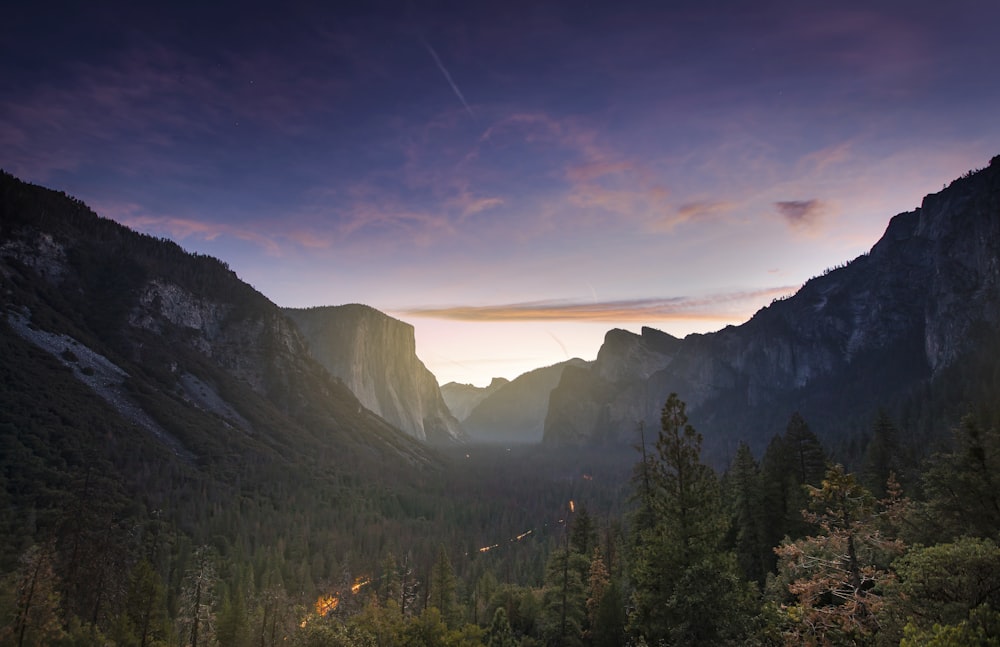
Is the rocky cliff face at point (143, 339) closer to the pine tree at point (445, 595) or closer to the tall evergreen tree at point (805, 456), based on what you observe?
the pine tree at point (445, 595)

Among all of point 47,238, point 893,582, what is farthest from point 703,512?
point 47,238

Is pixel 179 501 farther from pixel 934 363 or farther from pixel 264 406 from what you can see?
pixel 934 363

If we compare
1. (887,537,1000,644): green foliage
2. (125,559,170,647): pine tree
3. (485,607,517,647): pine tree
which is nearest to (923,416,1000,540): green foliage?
(887,537,1000,644): green foliage

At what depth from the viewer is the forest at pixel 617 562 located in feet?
46.4

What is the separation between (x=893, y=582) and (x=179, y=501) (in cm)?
11593

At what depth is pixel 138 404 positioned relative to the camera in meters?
126

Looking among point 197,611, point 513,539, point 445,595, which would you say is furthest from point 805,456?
point 513,539

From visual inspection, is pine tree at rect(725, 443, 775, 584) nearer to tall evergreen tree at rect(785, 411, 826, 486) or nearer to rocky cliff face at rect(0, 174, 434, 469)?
Result: tall evergreen tree at rect(785, 411, 826, 486)

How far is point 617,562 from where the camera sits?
5238 centimetres

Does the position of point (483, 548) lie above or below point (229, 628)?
below

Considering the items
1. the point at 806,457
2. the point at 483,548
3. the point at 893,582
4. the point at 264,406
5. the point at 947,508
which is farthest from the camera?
the point at 264,406

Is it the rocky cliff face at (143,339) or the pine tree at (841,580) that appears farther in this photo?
the rocky cliff face at (143,339)

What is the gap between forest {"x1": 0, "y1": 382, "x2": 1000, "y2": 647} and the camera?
14.1m

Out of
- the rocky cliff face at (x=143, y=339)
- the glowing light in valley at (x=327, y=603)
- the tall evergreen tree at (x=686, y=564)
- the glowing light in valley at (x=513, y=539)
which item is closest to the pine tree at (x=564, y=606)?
the tall evergreen tree at (x=686, y=564)
